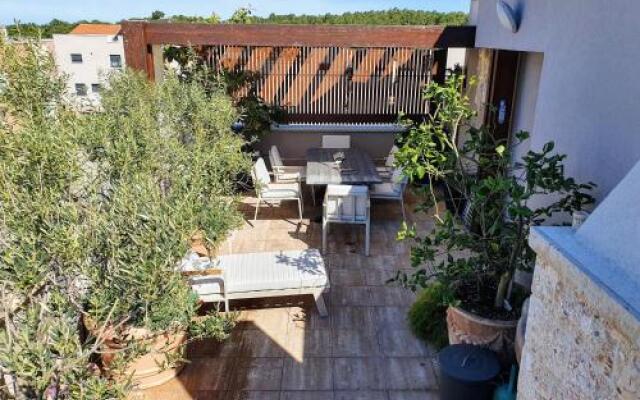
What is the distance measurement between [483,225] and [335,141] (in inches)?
247

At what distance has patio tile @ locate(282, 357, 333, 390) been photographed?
14.6 feet

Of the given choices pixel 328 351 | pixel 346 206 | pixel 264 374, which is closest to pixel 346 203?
pixel 346 206

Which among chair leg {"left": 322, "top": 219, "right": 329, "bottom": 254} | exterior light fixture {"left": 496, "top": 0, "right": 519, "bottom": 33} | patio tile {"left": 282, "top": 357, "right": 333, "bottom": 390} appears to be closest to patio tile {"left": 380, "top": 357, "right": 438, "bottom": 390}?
patio tile {"left": 282, "top": 357, "right": 333, "bottom": 390}

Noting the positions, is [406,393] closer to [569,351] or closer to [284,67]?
[569,351]

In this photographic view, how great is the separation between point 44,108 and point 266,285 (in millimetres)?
2718

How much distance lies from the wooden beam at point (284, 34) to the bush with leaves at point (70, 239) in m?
3.41

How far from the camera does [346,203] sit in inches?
281

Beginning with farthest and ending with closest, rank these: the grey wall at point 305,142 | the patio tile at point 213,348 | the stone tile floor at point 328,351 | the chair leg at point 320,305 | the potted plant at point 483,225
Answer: the grey wall at point 305,142 → the chair leg at point 320,305 → the patio tile at point 213,348 → the stone tile floor at point 328,351 → the potted plant at point 483,225

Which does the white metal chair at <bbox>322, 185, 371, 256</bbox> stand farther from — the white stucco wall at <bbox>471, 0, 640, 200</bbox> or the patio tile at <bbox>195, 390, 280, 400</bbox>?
the patio tile at <bbox>195, 390, 280, 400</bbox>

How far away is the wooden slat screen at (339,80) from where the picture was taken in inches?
420

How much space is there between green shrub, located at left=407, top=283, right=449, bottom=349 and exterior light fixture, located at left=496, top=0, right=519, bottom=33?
133 inches

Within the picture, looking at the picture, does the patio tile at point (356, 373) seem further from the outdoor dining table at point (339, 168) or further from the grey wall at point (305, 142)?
the grey wall at point (305, 142)

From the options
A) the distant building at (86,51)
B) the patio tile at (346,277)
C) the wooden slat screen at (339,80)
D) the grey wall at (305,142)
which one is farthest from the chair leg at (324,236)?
the distant building at (86,51)

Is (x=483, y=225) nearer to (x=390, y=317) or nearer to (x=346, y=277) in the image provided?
(x=390, y=317)
